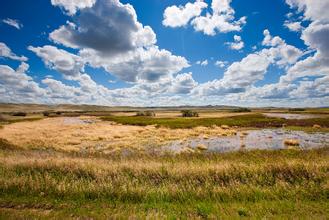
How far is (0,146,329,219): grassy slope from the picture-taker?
7.98 m

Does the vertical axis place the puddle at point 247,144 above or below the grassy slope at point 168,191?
below

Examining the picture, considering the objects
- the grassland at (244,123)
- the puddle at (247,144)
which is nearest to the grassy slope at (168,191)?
the puddle at (247,144)

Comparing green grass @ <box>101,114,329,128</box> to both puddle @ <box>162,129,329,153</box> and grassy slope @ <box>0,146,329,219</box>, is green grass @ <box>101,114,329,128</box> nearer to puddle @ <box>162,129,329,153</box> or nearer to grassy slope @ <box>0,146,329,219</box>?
puddle @ <box>162,129,329,153</box>

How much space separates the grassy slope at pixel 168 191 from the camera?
26.2 ft

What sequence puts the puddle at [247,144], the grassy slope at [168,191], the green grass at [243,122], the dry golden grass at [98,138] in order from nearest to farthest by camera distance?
1. the grassy slope at [168,191]
2. the puddle at [247,144]
3. the dry golden grass at [98,138]
4. the green grass at [243,122]

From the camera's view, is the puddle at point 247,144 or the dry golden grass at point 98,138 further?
the dry golden grass at point 98,138

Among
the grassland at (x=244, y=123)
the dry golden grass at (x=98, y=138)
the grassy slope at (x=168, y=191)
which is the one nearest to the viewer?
the grassy slope at (x=168, y=191)

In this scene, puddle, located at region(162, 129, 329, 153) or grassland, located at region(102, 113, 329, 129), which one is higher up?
grassland, located at region(102, 113, 329, 129)

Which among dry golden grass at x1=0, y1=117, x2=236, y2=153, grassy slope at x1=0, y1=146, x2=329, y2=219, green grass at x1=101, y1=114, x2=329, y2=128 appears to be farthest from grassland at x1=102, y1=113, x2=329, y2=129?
grassy slope at x1=0, y1=146, x2=329, y2=219

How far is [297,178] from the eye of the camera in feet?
35.2

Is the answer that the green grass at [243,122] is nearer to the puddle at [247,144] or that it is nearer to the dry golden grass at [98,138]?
the dry golden grass at [98,138]

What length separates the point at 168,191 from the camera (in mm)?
9516

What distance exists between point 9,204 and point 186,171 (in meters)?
7.60

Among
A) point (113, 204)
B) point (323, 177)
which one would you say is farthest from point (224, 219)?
point (323, 177)
